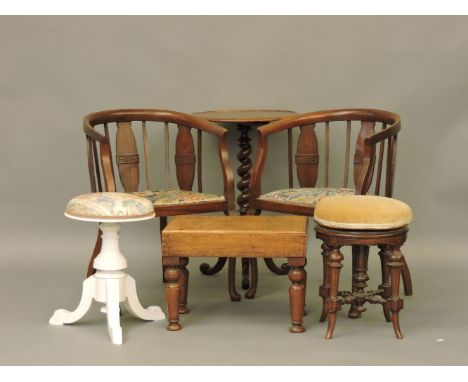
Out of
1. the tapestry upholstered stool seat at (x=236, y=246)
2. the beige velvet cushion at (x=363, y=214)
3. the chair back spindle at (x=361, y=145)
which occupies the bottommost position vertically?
the tapestry upholstered stool seat at (x=236, y=246)

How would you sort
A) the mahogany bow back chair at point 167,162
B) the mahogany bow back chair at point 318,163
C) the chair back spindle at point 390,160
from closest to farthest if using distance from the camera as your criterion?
the mahogany bow back chair at point 318,163 → the chair back spindle at point 390,160 → the mahogany bow back chair at point 167,162

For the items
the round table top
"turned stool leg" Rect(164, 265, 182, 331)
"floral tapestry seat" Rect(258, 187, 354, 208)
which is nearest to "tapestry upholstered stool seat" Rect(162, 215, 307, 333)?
"turned stool leg" Rect(164, 265, 182, 331)

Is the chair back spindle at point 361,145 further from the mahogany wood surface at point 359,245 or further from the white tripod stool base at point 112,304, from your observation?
the white tripod stool base at point 112,304

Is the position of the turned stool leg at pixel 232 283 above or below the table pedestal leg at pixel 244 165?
below

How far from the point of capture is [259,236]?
15.6 ft

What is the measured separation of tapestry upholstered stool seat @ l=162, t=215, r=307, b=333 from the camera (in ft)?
15.5

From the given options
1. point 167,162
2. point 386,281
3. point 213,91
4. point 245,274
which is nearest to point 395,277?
point 386,281

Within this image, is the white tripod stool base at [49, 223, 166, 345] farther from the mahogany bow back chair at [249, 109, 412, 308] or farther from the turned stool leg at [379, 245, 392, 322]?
the turned stool leg at [379, 245, 392, 322]

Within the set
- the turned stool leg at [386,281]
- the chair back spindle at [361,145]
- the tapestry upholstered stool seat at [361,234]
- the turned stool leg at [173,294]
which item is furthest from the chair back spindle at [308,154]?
the turned stool leg at [173,294]

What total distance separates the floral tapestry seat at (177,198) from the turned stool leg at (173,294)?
0.50m

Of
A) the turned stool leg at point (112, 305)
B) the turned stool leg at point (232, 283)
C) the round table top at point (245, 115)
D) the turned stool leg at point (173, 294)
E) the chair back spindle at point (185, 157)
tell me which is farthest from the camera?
the chair back spindle at point (185, 157)

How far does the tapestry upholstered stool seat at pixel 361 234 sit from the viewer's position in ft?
15.1

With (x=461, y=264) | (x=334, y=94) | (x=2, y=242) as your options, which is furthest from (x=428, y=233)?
(x=2, y=242)
